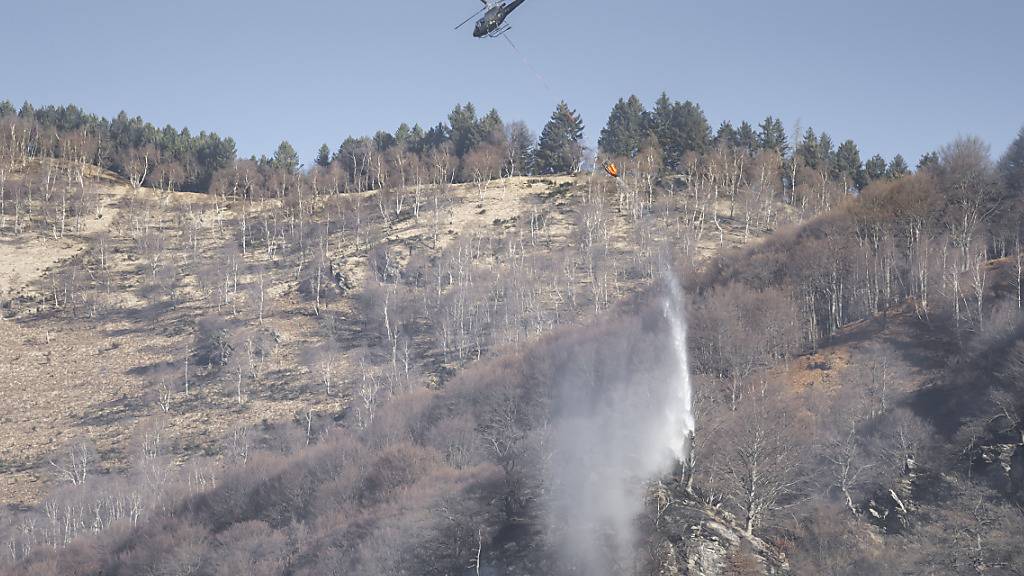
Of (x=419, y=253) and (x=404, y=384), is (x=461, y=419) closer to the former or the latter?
(x=404, y=384)

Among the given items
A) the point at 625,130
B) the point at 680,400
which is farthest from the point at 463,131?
the point at 680,400

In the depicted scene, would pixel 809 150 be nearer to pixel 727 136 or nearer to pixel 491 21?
pixel 727 136

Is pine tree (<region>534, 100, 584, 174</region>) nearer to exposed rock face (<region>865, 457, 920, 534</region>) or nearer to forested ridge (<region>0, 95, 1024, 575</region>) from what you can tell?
forested ridge (<region>0, 95, 1024, 575</region>)

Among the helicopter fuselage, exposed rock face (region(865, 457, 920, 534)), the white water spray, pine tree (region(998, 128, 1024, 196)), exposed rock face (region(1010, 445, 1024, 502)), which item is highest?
the helicopter fuselage

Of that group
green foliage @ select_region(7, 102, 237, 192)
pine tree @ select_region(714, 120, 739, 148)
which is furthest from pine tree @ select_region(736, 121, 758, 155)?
green foliage @ select_region(7, 102, 237, 192)

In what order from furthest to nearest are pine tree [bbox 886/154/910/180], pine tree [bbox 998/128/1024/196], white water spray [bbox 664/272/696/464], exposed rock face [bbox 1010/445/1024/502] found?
1. pine tree [bbox 886/154/910/180]
2. pine tree [bbox 998/128/1024/196]
3. white water spray [bbox 664/272/696/464]
4. exposed rock face [bbox 1010/445/1024/502]

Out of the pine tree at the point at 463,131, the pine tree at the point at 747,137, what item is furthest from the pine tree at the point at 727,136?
the pine tree at the point at 463,131
